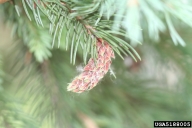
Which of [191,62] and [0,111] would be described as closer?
[0,111]

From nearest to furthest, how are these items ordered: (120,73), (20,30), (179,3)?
(179,3)
(20,30)
(120,73)

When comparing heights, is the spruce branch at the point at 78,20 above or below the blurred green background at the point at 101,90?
below

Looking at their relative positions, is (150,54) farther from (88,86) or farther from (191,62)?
(88,86)

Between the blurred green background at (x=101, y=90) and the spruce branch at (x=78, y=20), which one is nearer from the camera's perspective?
the spruce branch at (x=78, y=20)

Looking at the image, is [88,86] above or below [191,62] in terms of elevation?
below

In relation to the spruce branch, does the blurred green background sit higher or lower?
higher

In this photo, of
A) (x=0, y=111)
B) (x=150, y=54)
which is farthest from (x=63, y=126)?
(x=150, y=54)

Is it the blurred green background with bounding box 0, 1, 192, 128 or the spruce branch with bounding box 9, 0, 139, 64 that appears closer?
the spruce branch with bounding box 9, 0, 139, 64

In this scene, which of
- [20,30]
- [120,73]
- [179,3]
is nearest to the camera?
[179,3]

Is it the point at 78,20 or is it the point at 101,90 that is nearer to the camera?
the point at 78,20

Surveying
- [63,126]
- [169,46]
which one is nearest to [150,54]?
[169,46]
